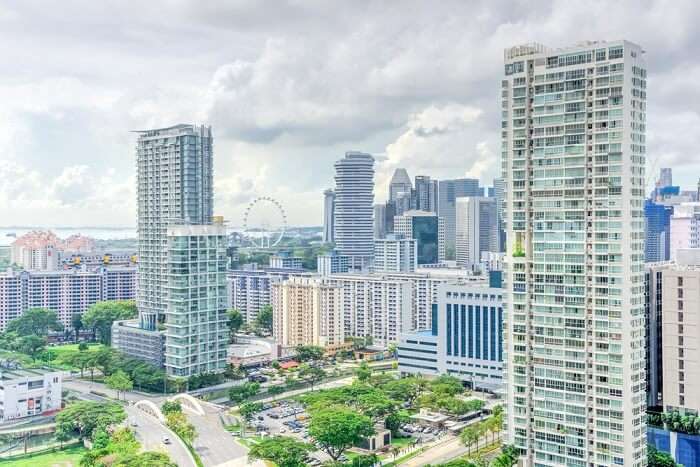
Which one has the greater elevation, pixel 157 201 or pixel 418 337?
pixel 157 201

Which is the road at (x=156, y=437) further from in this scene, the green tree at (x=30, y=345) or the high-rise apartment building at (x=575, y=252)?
the green tree at (x=30, y=345)

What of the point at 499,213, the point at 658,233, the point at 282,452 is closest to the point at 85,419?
the point at 282,452

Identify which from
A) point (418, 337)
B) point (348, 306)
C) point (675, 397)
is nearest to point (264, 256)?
point (348, 306)

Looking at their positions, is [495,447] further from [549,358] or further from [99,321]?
[99,321]

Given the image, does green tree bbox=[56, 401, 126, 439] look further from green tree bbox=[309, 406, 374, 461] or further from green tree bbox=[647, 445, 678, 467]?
green tree bbox=[647, 445, 678, 467]

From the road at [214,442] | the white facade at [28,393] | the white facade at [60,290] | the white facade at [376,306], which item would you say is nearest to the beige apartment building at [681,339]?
the road at [214,442]

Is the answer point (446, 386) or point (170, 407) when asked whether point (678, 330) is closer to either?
point (446, 386)
